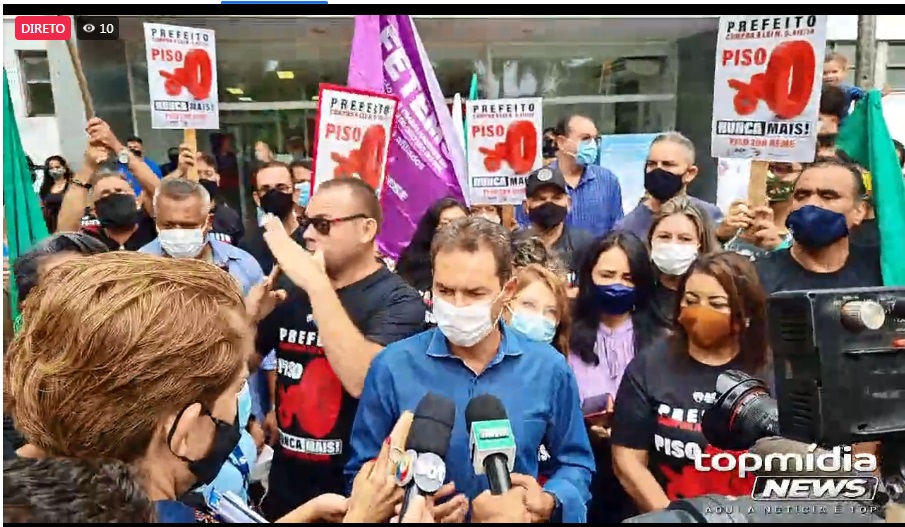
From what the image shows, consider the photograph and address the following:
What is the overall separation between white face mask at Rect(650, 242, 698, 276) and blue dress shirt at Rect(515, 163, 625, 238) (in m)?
0.15

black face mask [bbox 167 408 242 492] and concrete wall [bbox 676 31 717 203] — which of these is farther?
concrete wall [bbox 676 31 717 203]

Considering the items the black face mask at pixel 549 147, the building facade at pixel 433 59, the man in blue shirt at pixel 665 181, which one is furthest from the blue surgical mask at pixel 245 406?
the man in blue shirt at pixel 665 181

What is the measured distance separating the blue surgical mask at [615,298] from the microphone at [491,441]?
452mm

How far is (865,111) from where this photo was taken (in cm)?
203

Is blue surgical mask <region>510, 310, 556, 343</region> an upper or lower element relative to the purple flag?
lower

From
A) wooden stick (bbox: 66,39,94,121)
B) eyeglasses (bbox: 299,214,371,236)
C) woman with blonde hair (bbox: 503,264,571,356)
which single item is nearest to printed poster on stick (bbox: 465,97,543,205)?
woman with blonde hair (bbox: 503,264,571,356)

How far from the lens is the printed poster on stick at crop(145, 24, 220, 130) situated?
81.2 inches

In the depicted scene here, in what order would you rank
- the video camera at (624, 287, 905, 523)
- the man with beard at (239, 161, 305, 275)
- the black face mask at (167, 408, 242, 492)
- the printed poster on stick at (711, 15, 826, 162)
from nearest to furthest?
the black face mask at (167, 408, 242, 492) < the video camera at (624, 287, 905, 523) < the printed poster on stick at (711, 15, 826, 162) < the man with beard at (239, 161, 305, 275)

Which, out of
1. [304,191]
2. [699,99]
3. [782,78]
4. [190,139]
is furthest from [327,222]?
[782,78]

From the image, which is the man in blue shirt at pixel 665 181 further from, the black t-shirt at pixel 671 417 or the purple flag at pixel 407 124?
the purple flag at pixel 407 124

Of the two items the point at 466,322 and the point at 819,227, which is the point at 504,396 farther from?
the point at 819,227

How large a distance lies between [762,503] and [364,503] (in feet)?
3.82

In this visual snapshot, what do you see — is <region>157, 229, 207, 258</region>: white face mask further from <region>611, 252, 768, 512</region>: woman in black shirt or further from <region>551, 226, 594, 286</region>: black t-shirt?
<region>611, 252, 768, 512</region>: woman in black shirt

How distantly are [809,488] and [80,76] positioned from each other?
2464mm
